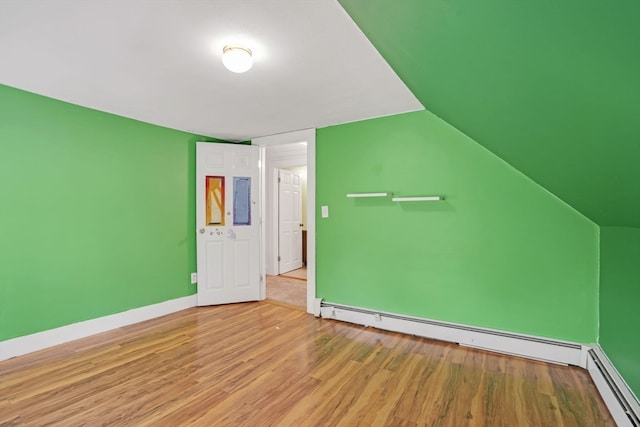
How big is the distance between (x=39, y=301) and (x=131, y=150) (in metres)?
1.59

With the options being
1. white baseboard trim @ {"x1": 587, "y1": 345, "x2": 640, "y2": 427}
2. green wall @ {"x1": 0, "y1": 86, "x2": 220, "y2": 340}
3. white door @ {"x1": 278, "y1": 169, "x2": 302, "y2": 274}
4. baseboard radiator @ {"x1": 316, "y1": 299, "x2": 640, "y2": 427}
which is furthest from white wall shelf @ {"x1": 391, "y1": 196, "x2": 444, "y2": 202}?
white door @ {"x1": 278, "y1": 169, "x2": 302, "y2": 274}

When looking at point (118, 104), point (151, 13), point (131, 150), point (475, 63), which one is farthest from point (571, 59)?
point (131, 150)

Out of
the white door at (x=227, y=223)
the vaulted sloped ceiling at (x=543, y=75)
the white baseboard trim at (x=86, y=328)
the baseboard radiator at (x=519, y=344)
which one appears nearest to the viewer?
the vaulted sloped ceiling at (x=543, y=75)

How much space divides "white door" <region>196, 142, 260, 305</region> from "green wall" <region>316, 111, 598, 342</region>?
101cm

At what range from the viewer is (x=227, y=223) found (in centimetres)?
373

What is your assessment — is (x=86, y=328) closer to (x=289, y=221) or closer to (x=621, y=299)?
(x=289, y=221)

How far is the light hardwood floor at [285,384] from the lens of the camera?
1685 mm

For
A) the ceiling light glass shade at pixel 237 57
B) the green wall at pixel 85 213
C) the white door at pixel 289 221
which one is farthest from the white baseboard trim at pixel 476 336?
the white door at pixel 289 221

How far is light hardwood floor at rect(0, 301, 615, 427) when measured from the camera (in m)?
1.68

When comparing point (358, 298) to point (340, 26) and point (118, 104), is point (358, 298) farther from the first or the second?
point (118, 104)

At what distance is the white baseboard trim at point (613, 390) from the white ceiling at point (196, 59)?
235 cm

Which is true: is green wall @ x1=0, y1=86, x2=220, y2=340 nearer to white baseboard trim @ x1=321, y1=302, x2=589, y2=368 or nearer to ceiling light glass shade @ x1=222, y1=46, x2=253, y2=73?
ceiling light glass shade @ x1=222, y1=46, x2=253, y2=73

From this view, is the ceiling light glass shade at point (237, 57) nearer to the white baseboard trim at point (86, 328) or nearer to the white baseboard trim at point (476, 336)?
the white baseboard trim at point (476, 336)

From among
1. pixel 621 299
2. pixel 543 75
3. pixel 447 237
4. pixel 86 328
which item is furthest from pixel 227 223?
pixel 621 299
